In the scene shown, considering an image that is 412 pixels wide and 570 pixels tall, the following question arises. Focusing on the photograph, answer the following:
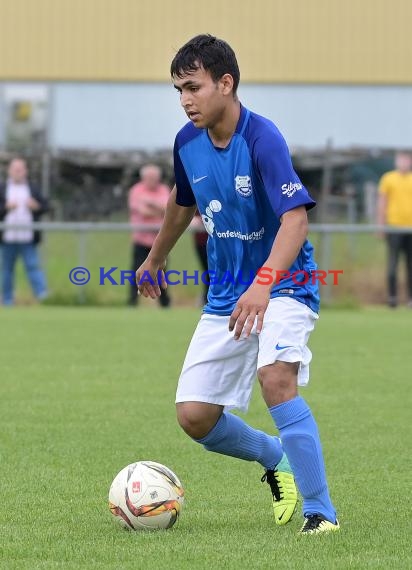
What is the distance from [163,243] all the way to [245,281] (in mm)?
602

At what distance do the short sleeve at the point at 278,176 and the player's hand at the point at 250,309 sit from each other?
0.33 metres

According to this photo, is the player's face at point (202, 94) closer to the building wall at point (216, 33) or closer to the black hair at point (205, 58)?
the black hair at point (205, 58)

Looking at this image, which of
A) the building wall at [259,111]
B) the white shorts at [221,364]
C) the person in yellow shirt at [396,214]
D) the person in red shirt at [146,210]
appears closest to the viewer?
the white shorts at [221,364]

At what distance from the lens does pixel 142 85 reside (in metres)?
24.0

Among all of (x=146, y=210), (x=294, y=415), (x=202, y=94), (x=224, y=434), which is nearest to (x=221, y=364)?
(x=224, y=434)

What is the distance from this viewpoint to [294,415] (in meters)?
5.07

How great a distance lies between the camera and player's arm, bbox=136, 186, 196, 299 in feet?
19.0

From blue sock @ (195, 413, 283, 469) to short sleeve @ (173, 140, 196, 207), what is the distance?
94 cm

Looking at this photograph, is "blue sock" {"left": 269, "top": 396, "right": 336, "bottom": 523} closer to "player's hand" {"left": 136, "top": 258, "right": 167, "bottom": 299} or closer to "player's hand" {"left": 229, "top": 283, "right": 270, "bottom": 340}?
"player's hand" {"left": 229, "top": 283, "right": 270, "bottom": 340}

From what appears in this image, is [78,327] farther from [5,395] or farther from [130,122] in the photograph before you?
[130,122]

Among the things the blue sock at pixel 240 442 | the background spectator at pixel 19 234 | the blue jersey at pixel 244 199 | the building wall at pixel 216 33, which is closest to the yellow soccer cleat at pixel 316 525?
the blue sock at pixel 240 442

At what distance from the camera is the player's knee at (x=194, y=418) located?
17.8 feet

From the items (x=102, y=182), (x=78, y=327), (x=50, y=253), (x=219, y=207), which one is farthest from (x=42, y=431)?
(x=102, y=182)

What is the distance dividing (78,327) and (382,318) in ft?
13.2
